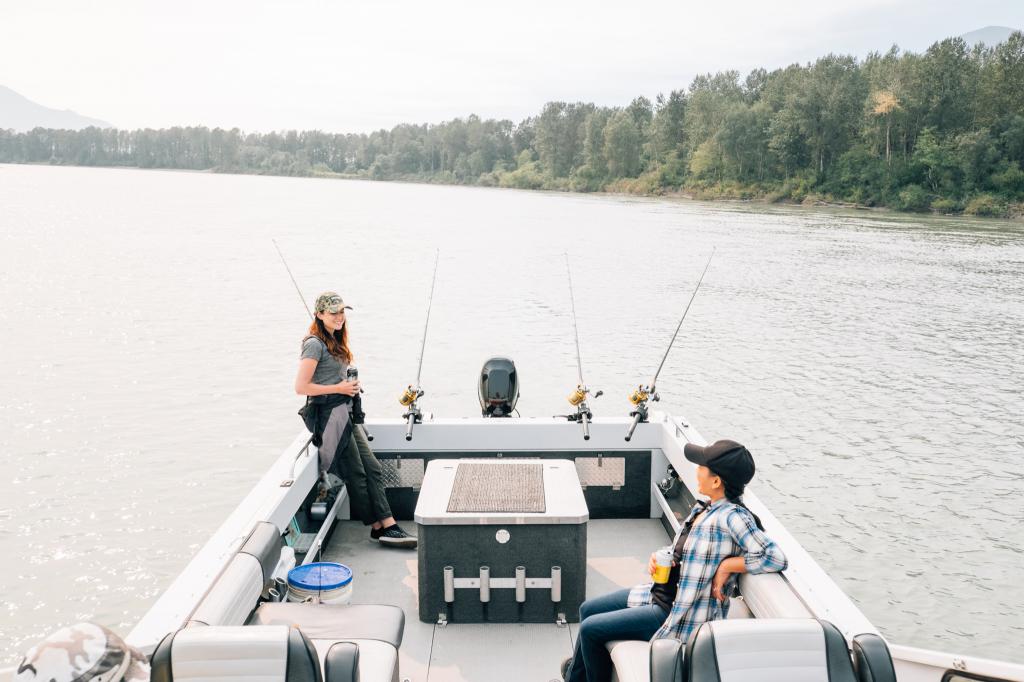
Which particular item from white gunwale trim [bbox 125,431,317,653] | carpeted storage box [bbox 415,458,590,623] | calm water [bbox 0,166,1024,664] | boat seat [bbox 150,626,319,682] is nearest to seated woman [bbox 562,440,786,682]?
carpeted storage box [bbox 415,458,590,623]

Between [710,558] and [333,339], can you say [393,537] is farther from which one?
[710,558]

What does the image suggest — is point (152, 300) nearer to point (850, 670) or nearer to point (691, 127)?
point (850, 670)

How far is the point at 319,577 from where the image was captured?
2.92m

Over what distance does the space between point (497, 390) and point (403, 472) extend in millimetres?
962

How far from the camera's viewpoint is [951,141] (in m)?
42.8

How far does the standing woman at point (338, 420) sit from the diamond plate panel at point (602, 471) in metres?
0.87

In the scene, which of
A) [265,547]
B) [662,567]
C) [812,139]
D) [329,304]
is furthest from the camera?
[812,139]

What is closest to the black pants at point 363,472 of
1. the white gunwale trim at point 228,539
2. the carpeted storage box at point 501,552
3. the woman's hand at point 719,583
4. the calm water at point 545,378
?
the white gunwale trim at point 228,539

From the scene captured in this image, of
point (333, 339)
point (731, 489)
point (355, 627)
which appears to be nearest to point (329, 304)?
point (333, 339)

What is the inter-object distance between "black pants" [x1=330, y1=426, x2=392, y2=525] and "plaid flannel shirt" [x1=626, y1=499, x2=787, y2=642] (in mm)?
1770

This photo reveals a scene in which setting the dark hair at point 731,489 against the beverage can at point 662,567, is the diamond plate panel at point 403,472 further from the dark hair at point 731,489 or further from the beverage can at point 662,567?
the dark hair at point 731,489

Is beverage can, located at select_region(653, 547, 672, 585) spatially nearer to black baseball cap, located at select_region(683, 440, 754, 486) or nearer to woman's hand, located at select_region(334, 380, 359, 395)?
black baseball cap, located at select_region(683, 440, 754, 486)

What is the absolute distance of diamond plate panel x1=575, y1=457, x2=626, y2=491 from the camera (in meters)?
4.07

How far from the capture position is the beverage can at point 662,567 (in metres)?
2.44
